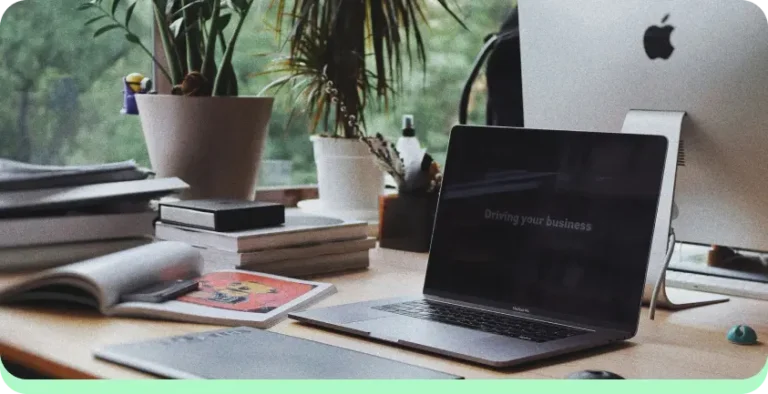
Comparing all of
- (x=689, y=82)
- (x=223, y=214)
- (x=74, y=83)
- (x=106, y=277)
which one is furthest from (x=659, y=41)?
(x=74, y=83)

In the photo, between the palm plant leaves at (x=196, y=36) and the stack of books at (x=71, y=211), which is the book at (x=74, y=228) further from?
the palm plant leaves at (x=196, y=36)

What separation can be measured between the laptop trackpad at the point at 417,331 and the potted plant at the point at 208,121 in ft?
2.50

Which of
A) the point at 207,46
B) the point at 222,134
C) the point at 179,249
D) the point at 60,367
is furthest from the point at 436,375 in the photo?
the point at 207,46

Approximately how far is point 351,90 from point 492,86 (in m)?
0.36

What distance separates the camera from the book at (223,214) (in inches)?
58.5

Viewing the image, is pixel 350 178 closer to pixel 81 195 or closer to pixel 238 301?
pixel 81 195

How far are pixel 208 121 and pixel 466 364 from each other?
0.96m

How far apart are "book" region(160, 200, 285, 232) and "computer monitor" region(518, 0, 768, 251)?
496 mm

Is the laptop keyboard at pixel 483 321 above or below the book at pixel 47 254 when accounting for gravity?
below

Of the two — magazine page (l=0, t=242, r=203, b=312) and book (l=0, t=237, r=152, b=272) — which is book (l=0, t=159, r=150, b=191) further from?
magazine page (l=0, t=242, r=203, b=312)

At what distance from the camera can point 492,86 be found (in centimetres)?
227

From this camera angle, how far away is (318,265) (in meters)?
1.53

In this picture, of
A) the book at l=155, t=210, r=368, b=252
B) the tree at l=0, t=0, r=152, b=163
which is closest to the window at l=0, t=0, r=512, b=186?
the tree at l=0, t=0, r=152, b=163

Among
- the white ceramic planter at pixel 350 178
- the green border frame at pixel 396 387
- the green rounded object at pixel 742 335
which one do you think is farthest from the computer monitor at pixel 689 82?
the white ceramic planter at pixel 350 178
